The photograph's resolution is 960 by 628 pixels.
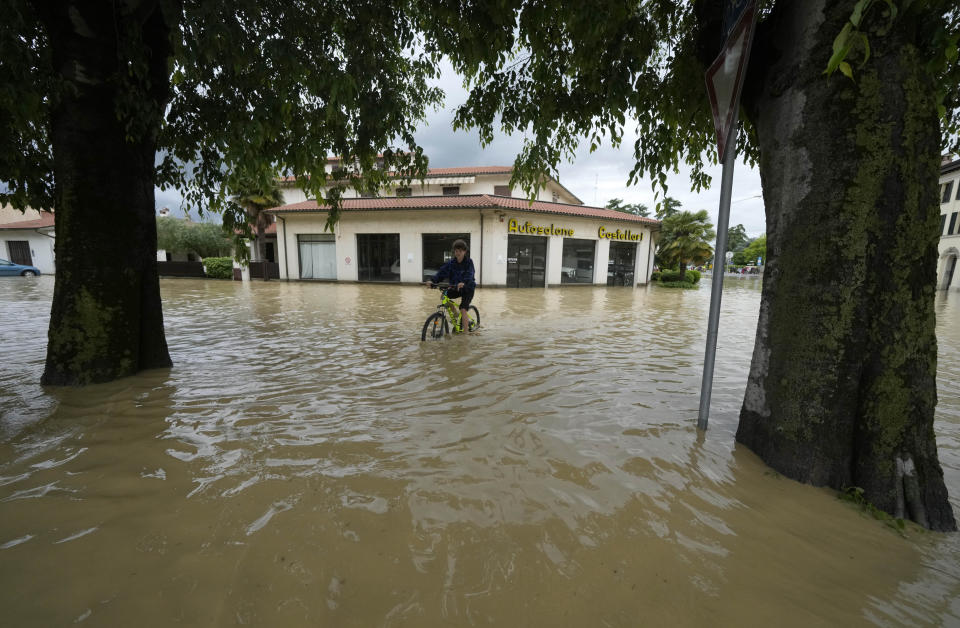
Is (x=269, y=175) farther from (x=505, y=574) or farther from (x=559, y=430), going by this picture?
(x=505, y=574)

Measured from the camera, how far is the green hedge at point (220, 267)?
78.4 feet

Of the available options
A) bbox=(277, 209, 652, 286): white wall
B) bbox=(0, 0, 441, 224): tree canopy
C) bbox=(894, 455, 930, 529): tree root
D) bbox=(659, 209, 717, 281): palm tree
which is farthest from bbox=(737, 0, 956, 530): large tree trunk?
bbox=(659, 209, 717, 281): palm tree

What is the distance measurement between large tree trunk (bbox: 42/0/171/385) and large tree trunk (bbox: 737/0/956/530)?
556cm

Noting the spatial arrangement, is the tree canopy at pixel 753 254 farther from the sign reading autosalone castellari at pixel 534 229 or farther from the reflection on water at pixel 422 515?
the reflection on water at pixel 422 515

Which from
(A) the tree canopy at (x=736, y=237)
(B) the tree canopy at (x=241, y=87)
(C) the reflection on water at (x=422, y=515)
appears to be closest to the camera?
(C) the reflection on water at (x=422, y=515)

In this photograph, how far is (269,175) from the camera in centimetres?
548

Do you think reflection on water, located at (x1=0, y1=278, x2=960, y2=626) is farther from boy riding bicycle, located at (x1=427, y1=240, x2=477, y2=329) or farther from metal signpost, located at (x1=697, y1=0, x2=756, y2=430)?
boy riding bicycle, located at (x1=427, y1=240, x2=477, y2=329)

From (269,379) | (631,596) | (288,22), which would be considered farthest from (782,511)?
(288,22)

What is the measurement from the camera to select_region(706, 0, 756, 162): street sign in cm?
229

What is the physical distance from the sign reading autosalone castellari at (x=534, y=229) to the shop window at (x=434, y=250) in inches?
101

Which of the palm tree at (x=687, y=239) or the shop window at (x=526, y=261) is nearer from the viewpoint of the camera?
the shop window at (x=526, y=261)

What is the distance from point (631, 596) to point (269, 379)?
175 inches

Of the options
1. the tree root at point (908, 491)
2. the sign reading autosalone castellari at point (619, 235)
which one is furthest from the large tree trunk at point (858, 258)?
the sign reading autosalone castellari at point (619, 235)

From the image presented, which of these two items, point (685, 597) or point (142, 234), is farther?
point (142, 234)
